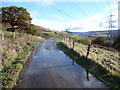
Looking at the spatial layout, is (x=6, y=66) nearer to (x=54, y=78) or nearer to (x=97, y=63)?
(x=54, y=78)

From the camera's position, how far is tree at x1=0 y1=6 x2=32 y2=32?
2452cm

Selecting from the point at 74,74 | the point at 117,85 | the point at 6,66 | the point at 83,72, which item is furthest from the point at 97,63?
the point at 6,66

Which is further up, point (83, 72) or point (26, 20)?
point (26, 20)

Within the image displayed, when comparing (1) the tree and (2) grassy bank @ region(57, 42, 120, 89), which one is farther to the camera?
(1) the tree

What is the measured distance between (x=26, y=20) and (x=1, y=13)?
4816 millimetres

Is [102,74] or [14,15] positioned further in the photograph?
[14,15]

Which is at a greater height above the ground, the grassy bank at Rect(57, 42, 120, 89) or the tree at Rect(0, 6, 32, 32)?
the tree at Rect(0, 6, 32, 32)

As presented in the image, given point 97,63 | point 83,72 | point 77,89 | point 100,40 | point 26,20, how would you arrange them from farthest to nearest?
point 26,20 → point 100,40 → point 97,63 → point 83,72 → point 77,89

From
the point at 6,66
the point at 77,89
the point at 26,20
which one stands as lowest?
the point at 77,89

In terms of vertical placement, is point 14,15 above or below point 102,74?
above

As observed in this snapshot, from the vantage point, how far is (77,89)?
221 inches

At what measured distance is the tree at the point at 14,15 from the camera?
80.4 feet

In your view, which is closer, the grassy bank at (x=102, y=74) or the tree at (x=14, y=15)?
the grassy bank at (x=102, y=74)

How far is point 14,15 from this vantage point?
24.9m
